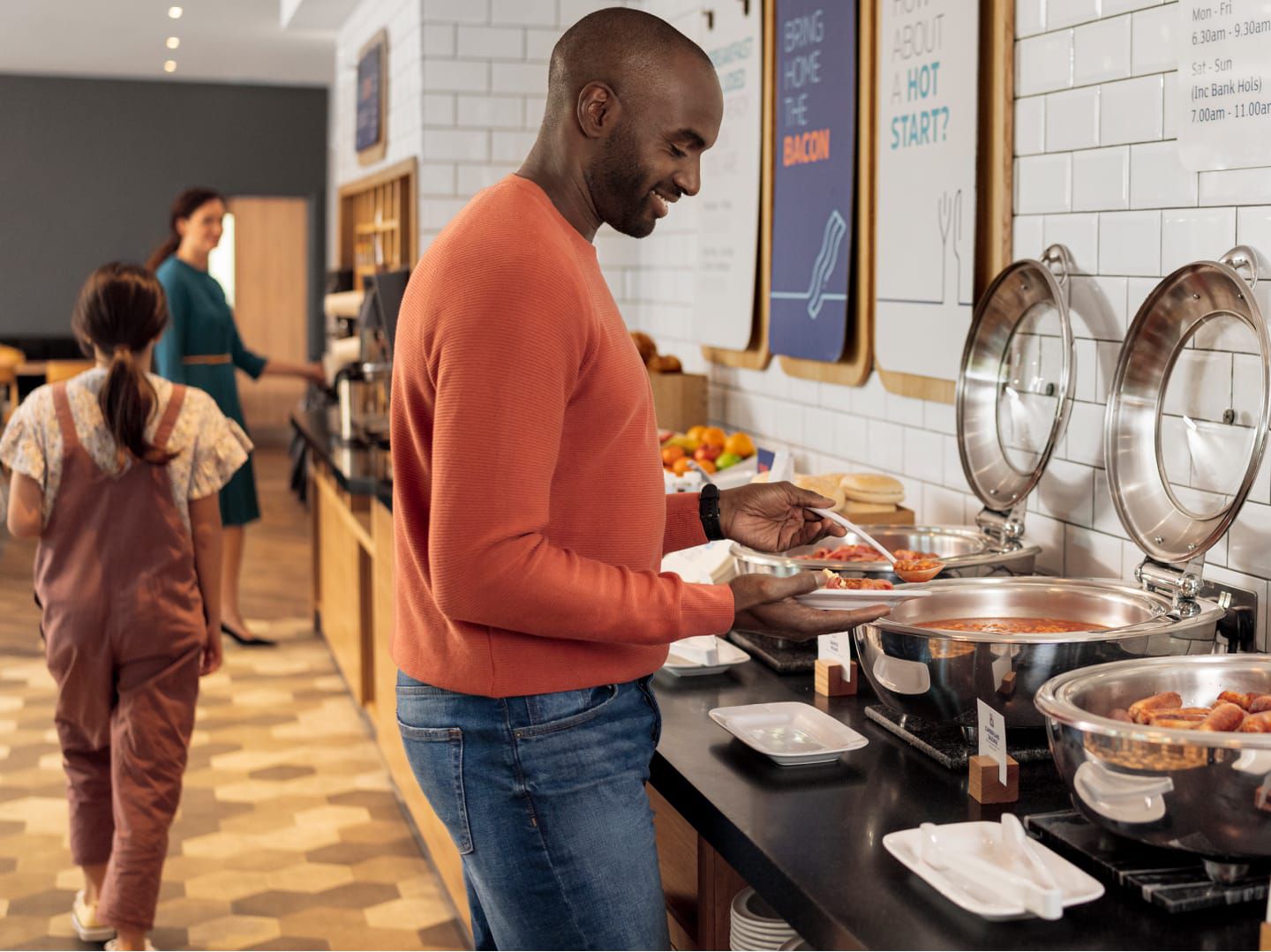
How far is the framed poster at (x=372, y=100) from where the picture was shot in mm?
5512

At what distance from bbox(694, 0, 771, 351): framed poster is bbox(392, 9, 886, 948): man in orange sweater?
224cm

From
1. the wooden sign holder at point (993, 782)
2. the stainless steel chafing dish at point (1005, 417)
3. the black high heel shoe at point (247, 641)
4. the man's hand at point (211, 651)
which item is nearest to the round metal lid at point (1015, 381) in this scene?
the stainless steel chafing dish at point (1005, 417)

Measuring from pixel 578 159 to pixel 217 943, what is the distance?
2.32 meters

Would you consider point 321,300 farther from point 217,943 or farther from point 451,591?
point 451,591

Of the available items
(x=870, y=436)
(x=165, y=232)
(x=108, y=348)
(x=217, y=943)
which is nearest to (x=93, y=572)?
(x=108, y=348)

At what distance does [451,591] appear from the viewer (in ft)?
4.35

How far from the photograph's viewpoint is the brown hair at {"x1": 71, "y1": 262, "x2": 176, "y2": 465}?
9.39 feet

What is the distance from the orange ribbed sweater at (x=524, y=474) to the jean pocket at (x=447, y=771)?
0.19ft

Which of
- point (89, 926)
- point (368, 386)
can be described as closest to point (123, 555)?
point (89, 926)

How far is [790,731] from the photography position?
183 centimetres

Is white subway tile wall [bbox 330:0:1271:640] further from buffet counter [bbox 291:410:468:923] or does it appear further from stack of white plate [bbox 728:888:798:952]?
buffet counter [bbox 291:410:468:923]

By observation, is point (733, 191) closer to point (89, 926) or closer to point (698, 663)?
point (698, 663)

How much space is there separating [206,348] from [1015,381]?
12.6ft

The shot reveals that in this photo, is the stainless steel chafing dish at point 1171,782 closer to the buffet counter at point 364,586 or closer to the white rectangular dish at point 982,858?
the white rectangular dish at point 982,858
